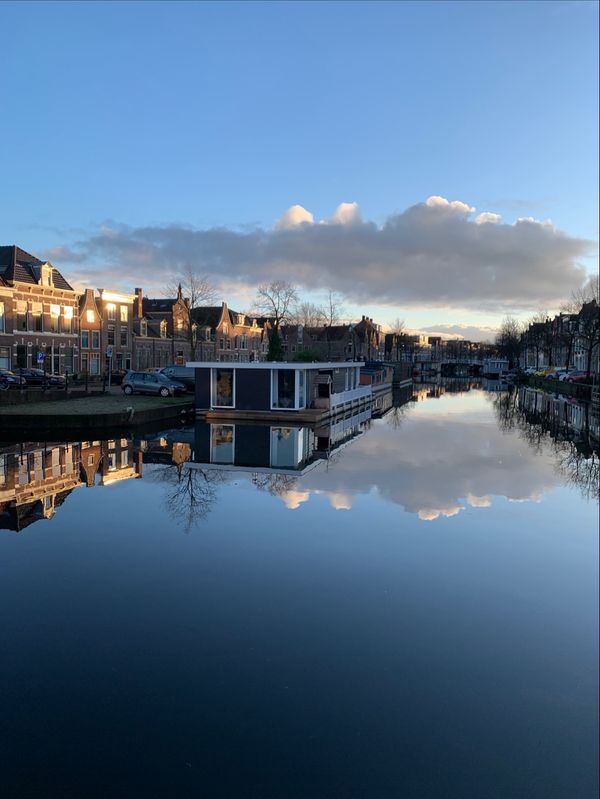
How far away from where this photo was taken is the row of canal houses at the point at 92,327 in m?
44.8

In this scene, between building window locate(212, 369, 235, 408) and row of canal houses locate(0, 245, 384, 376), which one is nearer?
building window locate(212, 369, 235, 408)

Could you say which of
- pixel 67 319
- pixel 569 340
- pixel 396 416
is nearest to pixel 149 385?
pixel 67 319

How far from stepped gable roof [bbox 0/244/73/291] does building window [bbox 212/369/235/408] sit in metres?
21.9

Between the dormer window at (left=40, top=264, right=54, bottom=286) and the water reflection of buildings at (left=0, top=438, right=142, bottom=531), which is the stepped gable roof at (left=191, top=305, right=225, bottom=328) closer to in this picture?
the dormer window at (left=40, top=264, right=54, bottom=286)

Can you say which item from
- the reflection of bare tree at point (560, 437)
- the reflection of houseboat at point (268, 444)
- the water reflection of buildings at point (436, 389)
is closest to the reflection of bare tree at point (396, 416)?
the reflection of houseboat at point (268, 444)

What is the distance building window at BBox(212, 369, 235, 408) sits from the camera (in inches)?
1278

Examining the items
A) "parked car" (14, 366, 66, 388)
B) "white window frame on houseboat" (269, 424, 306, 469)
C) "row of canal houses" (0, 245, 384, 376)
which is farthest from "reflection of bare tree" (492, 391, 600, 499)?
"parked car" (14, 366, 66, 388)

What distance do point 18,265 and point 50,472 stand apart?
3412 centimetres

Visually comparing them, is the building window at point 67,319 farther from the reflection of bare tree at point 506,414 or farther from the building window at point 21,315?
the reflection of bare tree at point 506,414

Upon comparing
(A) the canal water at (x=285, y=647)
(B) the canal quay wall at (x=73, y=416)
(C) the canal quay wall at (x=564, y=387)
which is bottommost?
(A) the canal water at (x=285, y=647)

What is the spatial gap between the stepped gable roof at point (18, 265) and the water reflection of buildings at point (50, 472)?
88.0 feet

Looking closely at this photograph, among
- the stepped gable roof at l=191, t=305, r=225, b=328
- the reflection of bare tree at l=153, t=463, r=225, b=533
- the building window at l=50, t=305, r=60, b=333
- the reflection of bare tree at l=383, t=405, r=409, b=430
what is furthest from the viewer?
the stepped gable roof at l=191, t=305, r=225, b=328

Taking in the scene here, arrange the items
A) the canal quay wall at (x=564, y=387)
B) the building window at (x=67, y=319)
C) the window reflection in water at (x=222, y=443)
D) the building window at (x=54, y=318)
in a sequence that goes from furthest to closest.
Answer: the canal quay wall at (x=564, y=387)
the building window at (x=67, y=319)
the building window at (x=54, y=318)
the window reflection in water at (x=222, y=443)

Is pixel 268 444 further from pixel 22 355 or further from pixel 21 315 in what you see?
pixel 21 315
